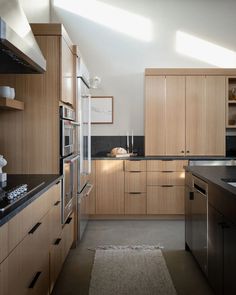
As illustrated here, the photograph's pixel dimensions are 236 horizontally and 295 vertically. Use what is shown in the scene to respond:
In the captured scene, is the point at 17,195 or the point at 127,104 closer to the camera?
the point at 17,195

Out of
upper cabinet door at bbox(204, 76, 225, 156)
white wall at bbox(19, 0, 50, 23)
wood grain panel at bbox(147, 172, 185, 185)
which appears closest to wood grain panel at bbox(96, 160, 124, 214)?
wood grain panel at bbox(147, 172, 185, 185)

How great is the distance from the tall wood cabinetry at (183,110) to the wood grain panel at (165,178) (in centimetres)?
34

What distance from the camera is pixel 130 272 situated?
304cm

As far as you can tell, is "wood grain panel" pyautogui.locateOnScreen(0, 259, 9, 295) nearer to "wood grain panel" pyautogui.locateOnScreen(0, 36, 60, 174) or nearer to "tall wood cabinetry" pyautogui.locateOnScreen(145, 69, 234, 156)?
"wood grain panel" pyautogui.locateOnScreen(0, 36, 60, 174)

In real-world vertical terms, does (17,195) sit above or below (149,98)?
below

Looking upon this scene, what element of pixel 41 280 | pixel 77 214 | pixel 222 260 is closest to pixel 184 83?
pixel 77 214

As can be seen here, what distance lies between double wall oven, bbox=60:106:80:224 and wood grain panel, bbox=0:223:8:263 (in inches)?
57.2

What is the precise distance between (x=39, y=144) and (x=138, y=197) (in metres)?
2.29

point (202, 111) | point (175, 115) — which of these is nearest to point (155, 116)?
point (175, 115)

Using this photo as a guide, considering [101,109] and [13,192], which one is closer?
[13,192]

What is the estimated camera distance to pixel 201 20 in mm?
5504

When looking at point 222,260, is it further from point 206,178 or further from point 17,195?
point 17,195

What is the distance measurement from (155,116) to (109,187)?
4.08 feet

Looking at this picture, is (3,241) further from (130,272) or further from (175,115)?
(175,115)
